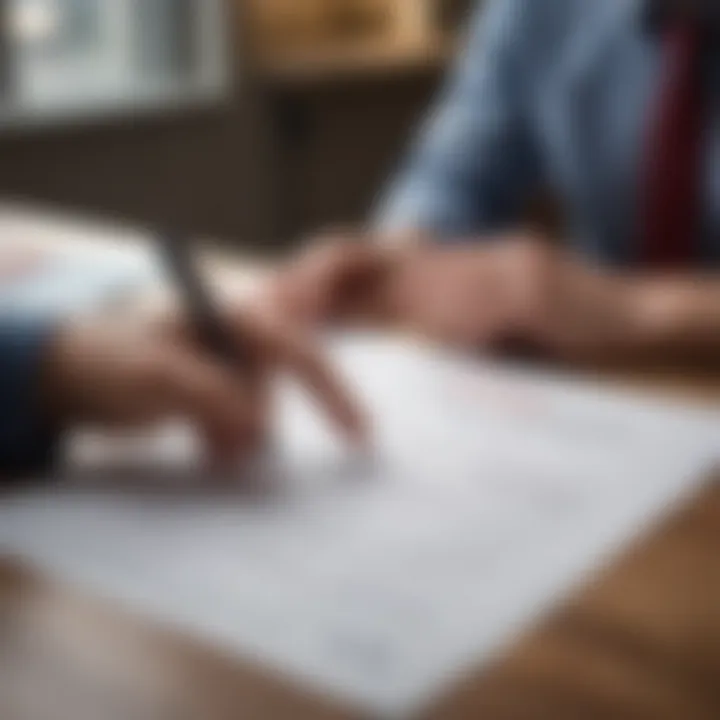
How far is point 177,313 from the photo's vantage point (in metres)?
0.76

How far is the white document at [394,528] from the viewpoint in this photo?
0.52 m

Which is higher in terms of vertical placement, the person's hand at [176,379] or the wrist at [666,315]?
the wrist at [666,315]

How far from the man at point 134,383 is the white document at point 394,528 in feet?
0.07

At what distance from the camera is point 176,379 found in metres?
0.70

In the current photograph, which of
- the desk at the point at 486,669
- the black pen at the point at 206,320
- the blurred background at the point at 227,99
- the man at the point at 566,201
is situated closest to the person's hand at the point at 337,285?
the man at the point at 566,201

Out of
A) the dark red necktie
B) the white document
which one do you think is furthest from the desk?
the dark red necktie

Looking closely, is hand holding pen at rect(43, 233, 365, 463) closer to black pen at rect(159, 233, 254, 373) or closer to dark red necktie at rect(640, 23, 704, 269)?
black pen at rect(159, 233, 254, 373)

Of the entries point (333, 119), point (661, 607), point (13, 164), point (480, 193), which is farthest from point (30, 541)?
point (333, 119)

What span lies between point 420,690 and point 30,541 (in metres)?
0.21

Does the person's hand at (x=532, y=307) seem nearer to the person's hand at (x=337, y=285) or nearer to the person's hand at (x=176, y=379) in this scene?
the person's hand at (x=337, y=285)

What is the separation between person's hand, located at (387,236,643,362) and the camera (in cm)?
84

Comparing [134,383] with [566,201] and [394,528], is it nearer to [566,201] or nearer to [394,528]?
[394,528]

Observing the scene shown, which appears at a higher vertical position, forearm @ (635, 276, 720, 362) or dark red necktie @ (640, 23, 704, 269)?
dark red necktie @ (640, 23, 704, 269)

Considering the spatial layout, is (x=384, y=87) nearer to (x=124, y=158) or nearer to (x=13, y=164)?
(x=124, y=158)
